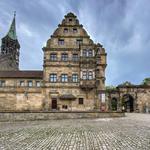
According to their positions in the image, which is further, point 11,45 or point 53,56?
point 11,45

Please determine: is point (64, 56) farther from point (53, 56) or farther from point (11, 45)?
point (11, 45)

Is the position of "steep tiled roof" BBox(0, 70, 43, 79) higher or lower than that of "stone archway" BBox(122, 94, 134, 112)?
higher

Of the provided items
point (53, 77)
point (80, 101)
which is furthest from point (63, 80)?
point (80, 101)

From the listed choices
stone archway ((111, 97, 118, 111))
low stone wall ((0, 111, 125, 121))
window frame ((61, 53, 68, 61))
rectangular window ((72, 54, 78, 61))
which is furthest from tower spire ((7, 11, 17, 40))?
low stone wall ((0, 111, 125, 121))

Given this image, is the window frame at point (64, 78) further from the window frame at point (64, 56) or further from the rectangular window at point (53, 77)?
the window frame at point (64, 56)

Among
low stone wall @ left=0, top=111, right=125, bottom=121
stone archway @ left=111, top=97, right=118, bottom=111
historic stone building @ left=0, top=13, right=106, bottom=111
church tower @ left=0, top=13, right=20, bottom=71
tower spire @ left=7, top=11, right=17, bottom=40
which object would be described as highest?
tower spire @ left=7, top=11, right=17, bottom=40

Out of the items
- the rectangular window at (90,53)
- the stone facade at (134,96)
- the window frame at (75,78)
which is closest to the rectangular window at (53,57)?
the window frame at (75,78)

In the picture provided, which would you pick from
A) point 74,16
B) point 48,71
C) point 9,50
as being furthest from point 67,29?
point 9,50

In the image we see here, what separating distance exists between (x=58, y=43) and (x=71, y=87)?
28.7ft

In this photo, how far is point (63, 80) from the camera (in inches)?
1419

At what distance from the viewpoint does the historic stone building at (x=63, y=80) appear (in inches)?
1398

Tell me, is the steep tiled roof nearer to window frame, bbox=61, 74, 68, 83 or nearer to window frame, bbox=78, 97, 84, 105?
window frame, bbox=61, 74, 68, 83

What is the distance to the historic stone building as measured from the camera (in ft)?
116

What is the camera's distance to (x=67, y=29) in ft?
125
